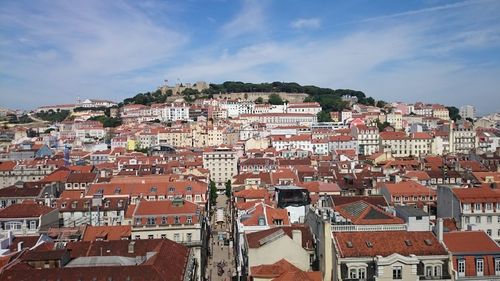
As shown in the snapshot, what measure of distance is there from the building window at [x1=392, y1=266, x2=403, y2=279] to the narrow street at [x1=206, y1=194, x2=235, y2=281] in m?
20.6

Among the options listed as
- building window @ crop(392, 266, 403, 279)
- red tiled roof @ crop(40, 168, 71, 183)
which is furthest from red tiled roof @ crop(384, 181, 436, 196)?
red tiled roof @ crop(40, 168, 71, 183)

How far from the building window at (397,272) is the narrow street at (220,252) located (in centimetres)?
2059

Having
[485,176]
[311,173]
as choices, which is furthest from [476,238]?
[311,173]

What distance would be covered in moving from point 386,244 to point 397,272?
71.2 inches

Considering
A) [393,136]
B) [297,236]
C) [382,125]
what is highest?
[382,125]

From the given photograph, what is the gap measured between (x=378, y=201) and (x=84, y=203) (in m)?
30.3

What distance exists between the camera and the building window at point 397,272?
26.1 metres

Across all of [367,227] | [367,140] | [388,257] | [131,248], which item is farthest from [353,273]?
[367,140]

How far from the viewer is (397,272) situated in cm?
2612

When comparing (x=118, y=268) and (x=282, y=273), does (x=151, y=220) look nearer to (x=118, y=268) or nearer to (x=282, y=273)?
(x=118, y=268)

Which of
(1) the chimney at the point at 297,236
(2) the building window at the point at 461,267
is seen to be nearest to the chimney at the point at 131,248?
(1) the chimney at the point at 297,236

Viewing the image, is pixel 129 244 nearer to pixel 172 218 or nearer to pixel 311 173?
pixel 172 218

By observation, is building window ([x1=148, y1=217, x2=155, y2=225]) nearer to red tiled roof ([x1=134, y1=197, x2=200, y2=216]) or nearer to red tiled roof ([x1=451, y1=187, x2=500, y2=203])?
red tiled roof ([x1=134, y1=197, x2=200, y2=216])

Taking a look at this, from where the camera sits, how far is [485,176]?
6388 centimetres
